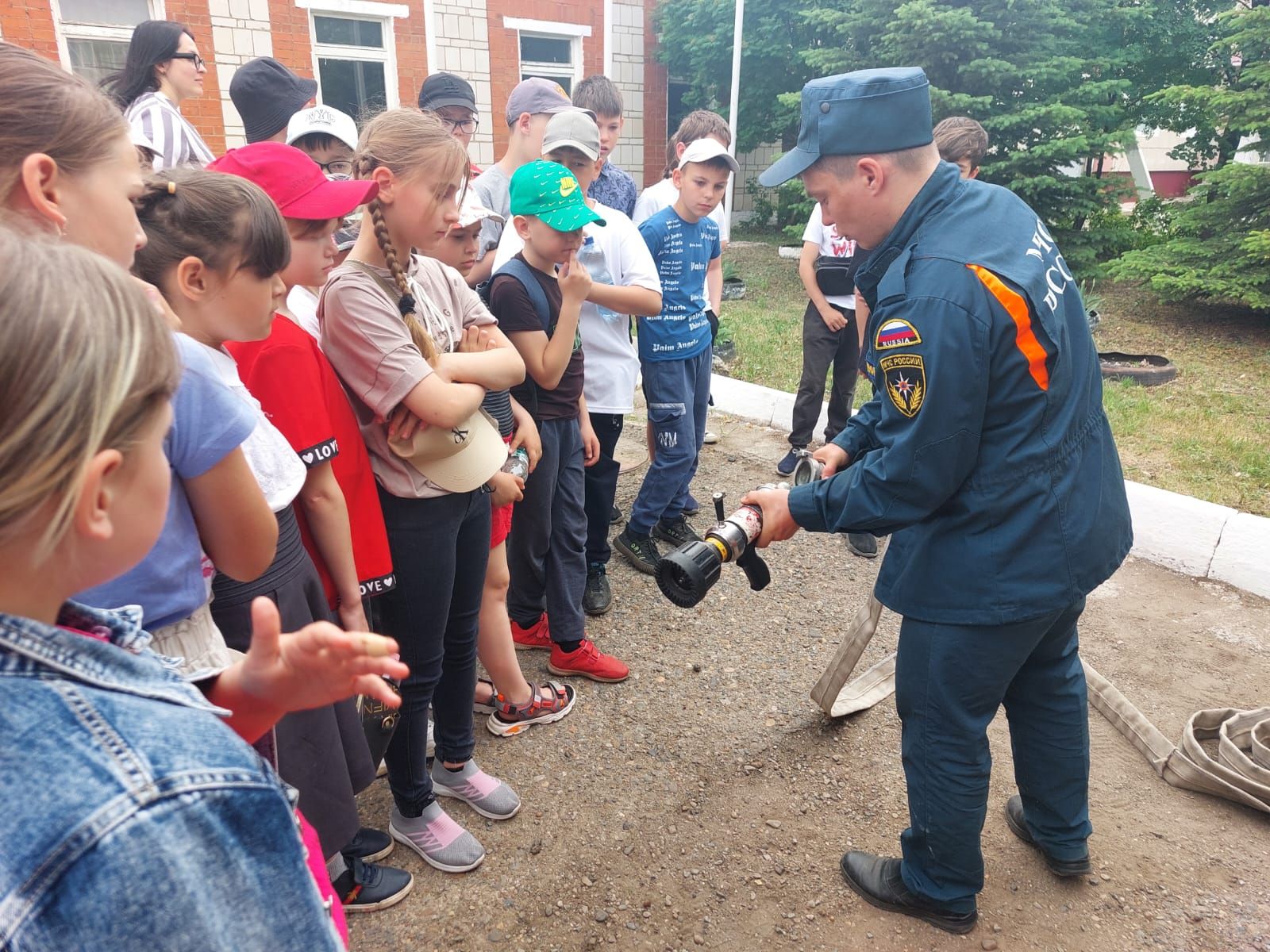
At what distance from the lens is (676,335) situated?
428 centimetres

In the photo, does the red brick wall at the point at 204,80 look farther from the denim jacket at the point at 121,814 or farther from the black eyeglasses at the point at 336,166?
the denim jacket at the point at 121,814

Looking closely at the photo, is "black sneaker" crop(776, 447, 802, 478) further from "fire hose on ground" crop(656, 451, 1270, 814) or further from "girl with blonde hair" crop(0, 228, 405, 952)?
"girl with blonde hair" crop(0, 228, 405, 952)

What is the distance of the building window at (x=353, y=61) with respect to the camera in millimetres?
12523

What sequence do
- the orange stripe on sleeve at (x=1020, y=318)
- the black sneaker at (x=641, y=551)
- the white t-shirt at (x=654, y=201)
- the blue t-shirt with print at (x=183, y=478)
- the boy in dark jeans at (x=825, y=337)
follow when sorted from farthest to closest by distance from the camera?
the boy in dark jeans at (x=825, y=337), the white t-shirt at (x=654, y=201), the black sneaker at (x=641, y=551), the orange stripe on sleeve at (x=1020, y=318), the blue t-shirt with print at (x=183, y=478)

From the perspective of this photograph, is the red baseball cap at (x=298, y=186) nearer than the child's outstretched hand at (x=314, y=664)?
No

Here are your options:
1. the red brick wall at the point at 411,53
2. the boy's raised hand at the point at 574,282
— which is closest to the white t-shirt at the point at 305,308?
the boy's raised hand at the point at 574,282

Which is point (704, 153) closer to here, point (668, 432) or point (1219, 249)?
point (668, 432)

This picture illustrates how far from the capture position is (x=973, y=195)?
222 centimetres

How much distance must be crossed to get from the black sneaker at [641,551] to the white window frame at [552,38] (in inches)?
466

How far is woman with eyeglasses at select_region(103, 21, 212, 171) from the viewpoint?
12.5 ft

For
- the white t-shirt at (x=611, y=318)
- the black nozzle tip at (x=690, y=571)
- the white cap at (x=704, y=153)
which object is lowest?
the black nozzle tip at (x=690, y=571)

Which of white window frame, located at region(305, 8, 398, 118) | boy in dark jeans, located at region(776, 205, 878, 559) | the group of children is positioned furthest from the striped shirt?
white window frame, located at region(305, 8, 398, 118)

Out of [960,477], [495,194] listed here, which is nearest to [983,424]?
[960,477]

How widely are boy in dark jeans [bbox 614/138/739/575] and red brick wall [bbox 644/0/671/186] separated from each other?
495 inches
